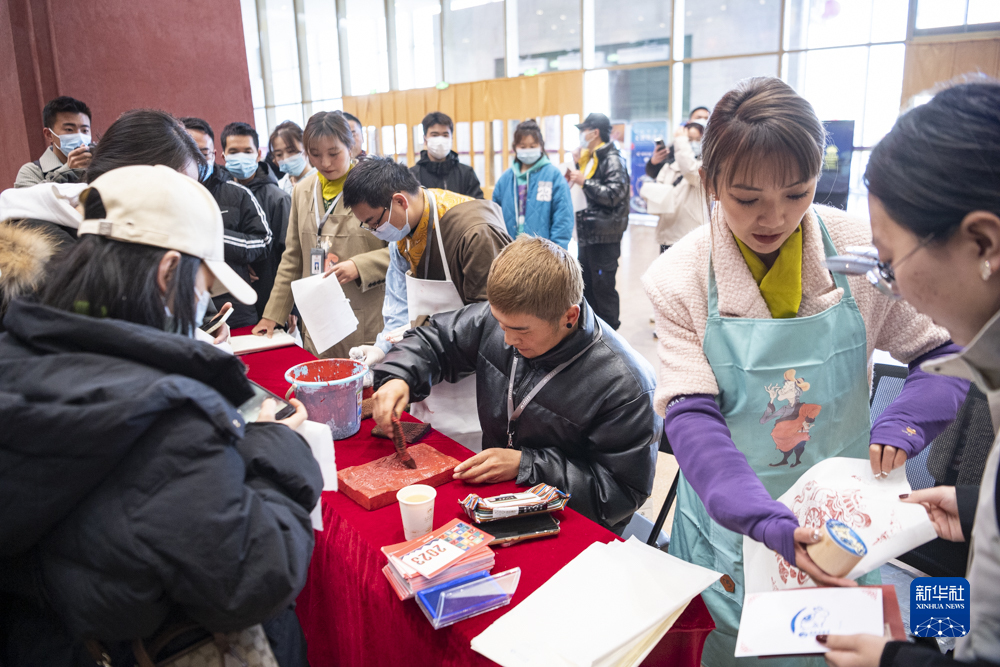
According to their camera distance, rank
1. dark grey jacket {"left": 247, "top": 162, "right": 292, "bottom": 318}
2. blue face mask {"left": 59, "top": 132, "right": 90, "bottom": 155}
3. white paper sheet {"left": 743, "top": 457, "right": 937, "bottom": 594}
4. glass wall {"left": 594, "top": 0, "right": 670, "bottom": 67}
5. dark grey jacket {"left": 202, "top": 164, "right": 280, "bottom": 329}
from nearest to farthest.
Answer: white paper sheet {"left": 743, "top": 457, "right": 937, "bottom": 594}, dark grey jacket {"left": 202, "top": 164, "right": 280, "bottom": 329}, blue face mask {"left": 59, "top": 132, "right": 90, "bottom": 155}, dark grey jacket {"left": 247, "top": 162, "right": 292, "bottom": 318}, glass wall {"left": 594, "top": 0, "right": 670, "bottom": 67}

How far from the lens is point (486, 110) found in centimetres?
990

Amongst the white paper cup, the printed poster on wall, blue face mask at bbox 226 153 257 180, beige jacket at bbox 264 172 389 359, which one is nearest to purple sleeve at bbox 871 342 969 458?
the white paper cup

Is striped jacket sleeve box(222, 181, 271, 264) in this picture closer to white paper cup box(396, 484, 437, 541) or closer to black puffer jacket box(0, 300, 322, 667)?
white paper cup box(396, 484, 437, 541)

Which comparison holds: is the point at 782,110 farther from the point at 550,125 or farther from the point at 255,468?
the point at 550,125

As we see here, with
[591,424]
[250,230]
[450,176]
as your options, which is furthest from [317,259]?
[450,176]

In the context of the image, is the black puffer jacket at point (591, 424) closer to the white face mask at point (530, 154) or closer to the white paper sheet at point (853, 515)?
the white paper sheet at point (853, 515)

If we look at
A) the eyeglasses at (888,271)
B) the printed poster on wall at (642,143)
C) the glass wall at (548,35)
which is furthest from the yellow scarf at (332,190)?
the glass wall at (548,35)

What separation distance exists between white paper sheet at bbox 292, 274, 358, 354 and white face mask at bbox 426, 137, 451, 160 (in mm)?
2718

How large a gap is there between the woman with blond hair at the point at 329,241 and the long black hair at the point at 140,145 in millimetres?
815

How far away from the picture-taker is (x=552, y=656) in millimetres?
1001

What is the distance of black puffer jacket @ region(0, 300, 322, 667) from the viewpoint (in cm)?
77

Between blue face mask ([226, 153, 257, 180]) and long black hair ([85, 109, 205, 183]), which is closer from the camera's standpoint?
long black hair ([85, 109, 205, 183])

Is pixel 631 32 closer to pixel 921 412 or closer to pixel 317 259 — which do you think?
pixel 317 259

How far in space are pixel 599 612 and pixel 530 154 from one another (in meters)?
4.49
